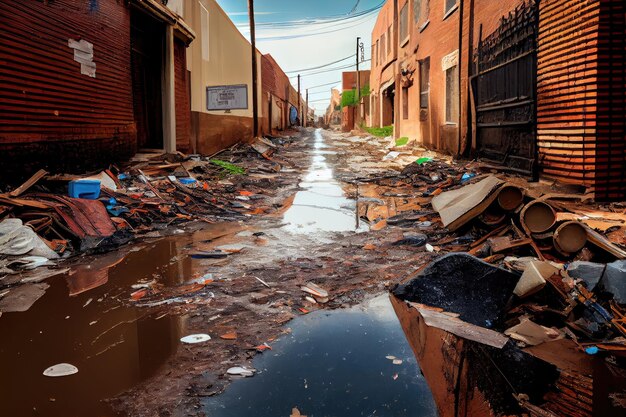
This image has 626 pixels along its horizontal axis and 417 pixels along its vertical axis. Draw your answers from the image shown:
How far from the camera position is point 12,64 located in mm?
6324

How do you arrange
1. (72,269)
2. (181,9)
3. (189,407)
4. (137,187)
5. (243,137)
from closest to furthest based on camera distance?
(189,407) < (72,269) < (137,187) < (181,9) < (243,137)

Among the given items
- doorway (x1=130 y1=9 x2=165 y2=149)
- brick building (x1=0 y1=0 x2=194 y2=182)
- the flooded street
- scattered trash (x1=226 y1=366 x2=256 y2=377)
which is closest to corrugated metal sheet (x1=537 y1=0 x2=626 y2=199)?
the flooded street

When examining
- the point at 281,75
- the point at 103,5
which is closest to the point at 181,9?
the point at 103,5

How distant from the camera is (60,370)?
279 centimetres

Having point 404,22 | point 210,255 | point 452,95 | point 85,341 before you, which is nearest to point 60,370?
point 85,341

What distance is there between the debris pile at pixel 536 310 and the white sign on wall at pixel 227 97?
11.0 metres

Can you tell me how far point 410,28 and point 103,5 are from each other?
13729 mm

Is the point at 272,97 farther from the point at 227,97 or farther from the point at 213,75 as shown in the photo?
the point at 227,97

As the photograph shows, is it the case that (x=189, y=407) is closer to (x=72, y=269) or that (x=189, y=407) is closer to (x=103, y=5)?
(x=72, y=269)

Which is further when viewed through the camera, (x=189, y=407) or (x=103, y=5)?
(x=103, y=5)

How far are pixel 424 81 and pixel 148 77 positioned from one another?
33.3 feet

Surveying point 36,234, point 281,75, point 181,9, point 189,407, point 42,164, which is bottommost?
point 189,407

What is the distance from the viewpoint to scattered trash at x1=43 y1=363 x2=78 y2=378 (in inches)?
108

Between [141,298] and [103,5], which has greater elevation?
[103,5]
